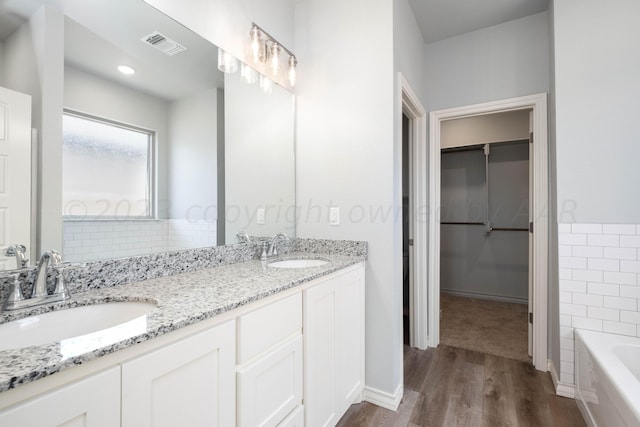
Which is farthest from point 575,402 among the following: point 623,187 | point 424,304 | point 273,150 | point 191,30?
point 191,30

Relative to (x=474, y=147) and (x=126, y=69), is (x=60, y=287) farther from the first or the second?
(x=474, y=147)

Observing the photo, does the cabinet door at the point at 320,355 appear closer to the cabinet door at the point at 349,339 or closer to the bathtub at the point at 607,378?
the cabinet door at the point at 349,339

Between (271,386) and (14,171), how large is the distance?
3.62 feet

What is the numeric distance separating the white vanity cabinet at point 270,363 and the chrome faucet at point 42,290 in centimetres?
57

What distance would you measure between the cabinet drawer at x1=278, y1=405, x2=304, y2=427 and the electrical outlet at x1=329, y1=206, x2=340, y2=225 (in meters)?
1.06

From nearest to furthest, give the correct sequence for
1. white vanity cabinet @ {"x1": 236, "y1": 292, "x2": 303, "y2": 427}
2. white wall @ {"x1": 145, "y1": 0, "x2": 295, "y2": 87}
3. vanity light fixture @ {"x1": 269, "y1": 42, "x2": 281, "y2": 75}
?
white vanity cabinet @ {"x1": 236, "y1": 292, "x2": 303, "y2": 427}, white wall @ {"x1": 145, "y1": 0, "x2": 295, "y2": 87}, vanity light fixture @ {"x1": 269, "y1": 42, "x2": 281, "y2": 75}

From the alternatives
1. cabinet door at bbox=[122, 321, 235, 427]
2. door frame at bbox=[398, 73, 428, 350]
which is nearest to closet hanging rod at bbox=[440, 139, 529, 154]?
door frame at bbox=[398, 73, 428, 350]

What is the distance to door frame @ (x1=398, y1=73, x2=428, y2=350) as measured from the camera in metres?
2.54

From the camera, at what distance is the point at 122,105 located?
3.93 ft

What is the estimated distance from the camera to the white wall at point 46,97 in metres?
0.92

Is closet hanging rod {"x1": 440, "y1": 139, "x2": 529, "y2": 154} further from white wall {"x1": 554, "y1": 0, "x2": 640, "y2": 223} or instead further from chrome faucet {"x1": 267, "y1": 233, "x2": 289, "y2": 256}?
chrome faucet {"x1": 267, "y1": 233, "x2": 289, "y2": 256}

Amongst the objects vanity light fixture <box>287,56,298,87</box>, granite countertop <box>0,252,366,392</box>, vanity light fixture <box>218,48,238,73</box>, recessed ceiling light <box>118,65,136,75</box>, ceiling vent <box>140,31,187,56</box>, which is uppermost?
vanity light fixture <box>287,56,298,87</box>

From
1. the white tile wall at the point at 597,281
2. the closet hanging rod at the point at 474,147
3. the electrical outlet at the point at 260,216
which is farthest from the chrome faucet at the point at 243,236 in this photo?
the closet hanging rod at the point at 474,147

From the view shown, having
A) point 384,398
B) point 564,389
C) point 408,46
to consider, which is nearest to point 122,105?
point 408,46
